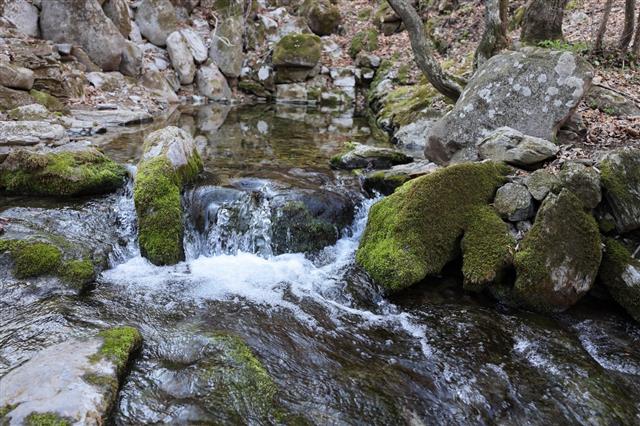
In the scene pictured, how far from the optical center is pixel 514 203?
5211 millimetres

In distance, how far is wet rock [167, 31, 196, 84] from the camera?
1670 cm

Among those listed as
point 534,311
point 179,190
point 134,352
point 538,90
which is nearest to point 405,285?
point 534,311

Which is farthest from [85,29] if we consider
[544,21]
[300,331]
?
[300,331]

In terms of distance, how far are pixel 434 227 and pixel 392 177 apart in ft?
6.65

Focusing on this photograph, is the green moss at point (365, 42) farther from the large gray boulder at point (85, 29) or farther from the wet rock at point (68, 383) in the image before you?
the wet rock at point (68, 383)

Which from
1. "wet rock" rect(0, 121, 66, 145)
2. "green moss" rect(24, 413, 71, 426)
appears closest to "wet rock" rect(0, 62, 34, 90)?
"wet rock" rect(0, 121, 66, 145)

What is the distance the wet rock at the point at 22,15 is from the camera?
41.8 feet

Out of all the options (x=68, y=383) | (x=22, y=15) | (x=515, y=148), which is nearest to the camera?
(x=68, y=383)

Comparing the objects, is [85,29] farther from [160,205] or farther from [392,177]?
[392,177]

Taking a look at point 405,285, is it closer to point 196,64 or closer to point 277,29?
point 196,64

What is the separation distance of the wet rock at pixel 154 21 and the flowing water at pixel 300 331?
12545 mm

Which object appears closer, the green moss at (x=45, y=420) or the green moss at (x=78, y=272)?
the green moss at (x=45, y=420)

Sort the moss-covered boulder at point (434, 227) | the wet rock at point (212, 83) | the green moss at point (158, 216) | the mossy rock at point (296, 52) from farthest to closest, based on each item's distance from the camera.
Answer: the mossy rock at point (296, 52)
the wet rock at point (212, 83)
the green moss at point (158, 216)
the moss-covered boulder at point (434, 227)

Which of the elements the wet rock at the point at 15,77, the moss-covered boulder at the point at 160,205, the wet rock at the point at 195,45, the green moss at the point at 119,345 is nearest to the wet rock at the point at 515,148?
the moss-covered boulder at the point at 160,205
